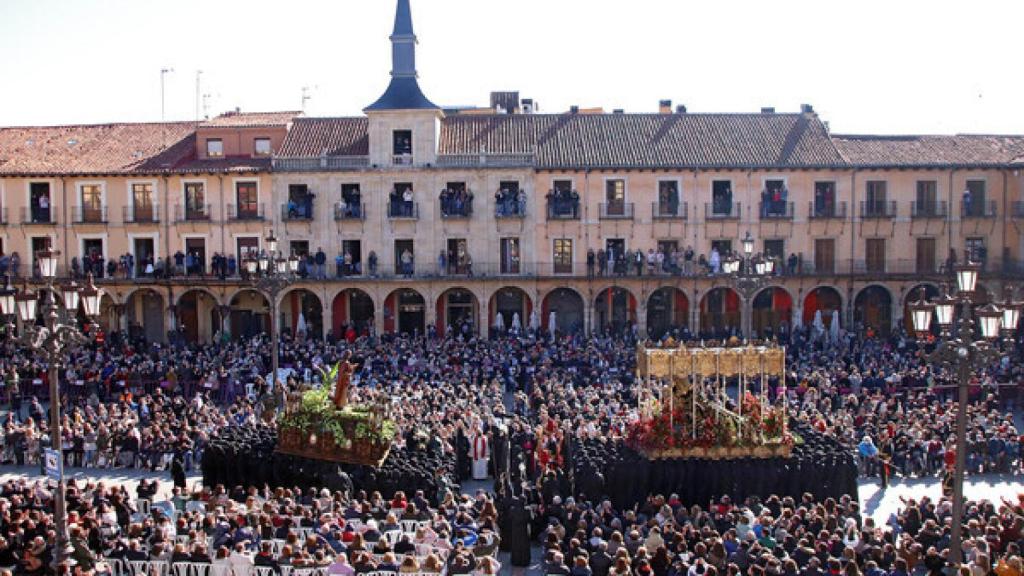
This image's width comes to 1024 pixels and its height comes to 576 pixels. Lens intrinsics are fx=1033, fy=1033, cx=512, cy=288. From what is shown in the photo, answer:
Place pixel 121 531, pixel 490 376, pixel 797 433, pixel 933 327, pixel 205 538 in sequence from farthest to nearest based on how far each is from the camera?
pixel 933 327 → pixel 490 376 → pixel 797 433 → pixel 121 531 → pixel 205 538

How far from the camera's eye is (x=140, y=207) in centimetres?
4422

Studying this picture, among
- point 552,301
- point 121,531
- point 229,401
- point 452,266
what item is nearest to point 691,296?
point 552,301

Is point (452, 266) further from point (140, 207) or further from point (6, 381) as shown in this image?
point (6, 381)

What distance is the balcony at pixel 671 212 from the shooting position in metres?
43.6

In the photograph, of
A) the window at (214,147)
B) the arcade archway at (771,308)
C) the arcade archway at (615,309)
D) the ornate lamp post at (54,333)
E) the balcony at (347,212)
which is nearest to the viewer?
the ornate lamp post at (54,333)

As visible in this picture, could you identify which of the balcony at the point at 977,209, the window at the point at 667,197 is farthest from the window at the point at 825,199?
the window at the point at 667,197

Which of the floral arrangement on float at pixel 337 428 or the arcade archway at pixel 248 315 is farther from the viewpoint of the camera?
the arcade archway at pixel 248 315

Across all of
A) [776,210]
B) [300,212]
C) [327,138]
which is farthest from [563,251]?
[327,138]

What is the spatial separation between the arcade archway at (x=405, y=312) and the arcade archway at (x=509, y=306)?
299cm

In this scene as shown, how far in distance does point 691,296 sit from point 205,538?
2974 cm

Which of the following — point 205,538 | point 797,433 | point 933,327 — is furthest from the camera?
point 933,327

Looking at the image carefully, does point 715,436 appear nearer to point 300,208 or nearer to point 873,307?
point 873,307

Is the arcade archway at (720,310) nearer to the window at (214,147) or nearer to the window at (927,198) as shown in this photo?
the window at (927,198)

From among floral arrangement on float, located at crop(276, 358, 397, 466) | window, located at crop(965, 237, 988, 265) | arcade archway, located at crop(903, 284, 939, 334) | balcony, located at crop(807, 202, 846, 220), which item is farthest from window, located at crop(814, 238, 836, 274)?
floral arrangement on float, located at crop(276, 358, 397, 466)
